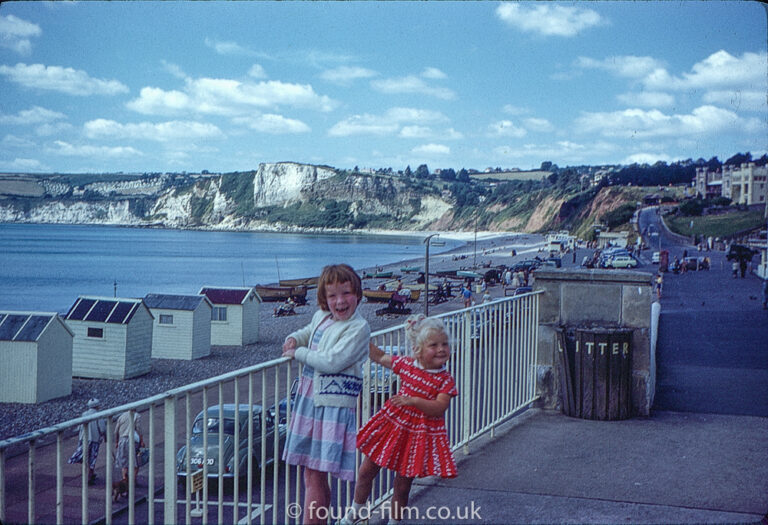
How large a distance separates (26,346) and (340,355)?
22.3 meters

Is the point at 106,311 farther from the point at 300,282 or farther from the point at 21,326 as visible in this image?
the point at 300,282

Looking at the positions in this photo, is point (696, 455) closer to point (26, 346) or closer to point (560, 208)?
point (26, 346)

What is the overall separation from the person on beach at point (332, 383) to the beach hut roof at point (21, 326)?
70.6 ft

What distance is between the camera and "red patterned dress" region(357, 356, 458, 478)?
3.42m

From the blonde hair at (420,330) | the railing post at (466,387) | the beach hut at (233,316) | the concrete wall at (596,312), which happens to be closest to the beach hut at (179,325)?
the beach hut at (233,316)

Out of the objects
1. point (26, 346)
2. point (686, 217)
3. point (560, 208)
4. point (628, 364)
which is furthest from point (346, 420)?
point (560, 208)

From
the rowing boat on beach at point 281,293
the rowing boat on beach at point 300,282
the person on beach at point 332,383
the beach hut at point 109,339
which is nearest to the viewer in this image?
the person on beach at point 332,383

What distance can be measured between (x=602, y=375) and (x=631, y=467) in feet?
4.12

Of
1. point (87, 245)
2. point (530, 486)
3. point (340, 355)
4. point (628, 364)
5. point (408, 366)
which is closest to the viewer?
point (340, 355)

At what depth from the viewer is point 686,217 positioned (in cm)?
10138

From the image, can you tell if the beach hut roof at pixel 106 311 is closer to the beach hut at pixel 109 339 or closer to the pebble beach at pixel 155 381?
the beach hut at pixel 109 339

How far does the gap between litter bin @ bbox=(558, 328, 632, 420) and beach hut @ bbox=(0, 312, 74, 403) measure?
66.1 feet

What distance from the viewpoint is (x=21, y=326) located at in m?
22.3

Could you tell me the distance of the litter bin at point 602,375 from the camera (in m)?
5.99
